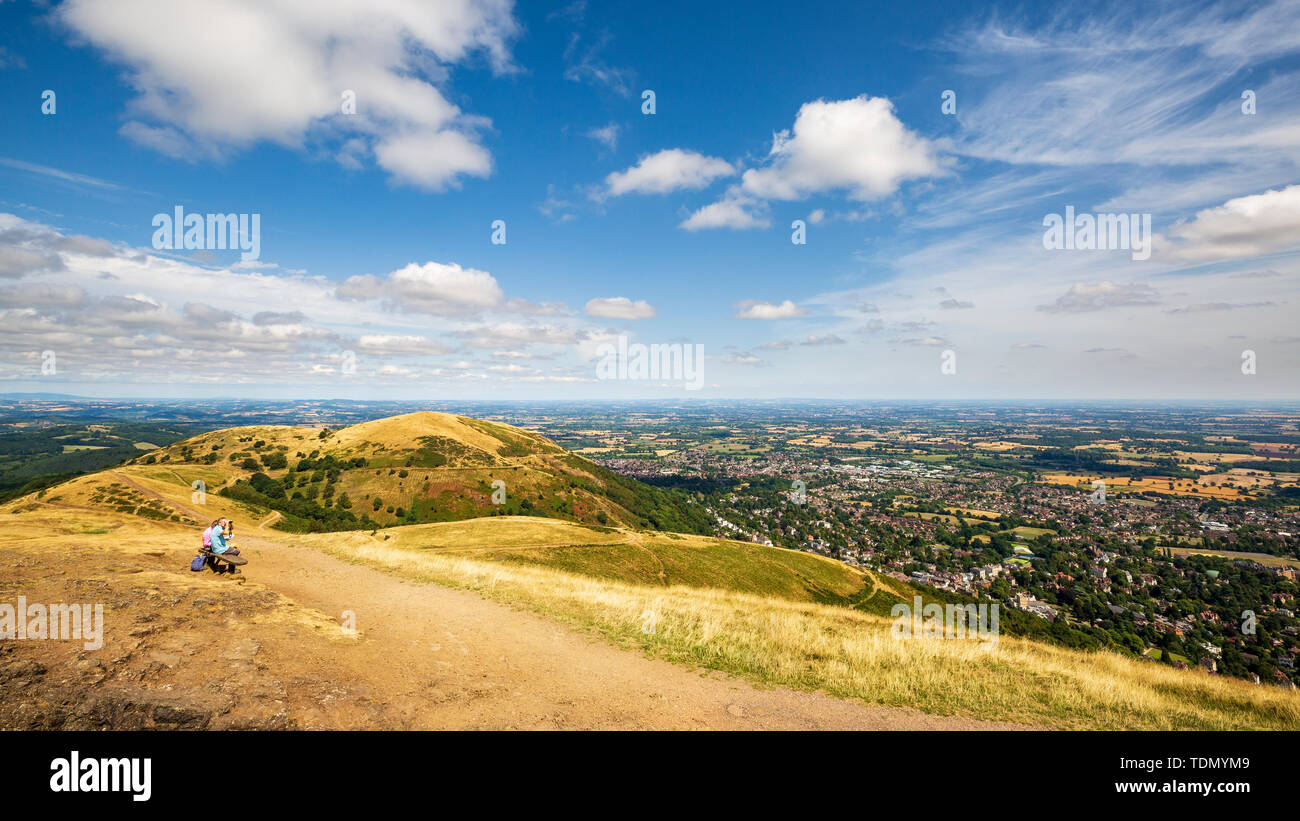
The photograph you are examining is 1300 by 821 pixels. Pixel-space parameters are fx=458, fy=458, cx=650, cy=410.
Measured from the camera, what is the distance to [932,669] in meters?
12.0

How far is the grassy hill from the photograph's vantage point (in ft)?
302

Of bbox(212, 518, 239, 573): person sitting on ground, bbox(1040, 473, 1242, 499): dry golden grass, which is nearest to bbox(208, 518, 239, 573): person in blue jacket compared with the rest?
bbox(212, 518, 239, 573): person sitting on ground

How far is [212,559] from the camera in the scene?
17.8m

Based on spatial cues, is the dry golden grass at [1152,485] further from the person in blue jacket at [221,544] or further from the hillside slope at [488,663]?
the person in blue jacket at [221,544]

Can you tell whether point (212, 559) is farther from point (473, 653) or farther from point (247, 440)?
point (247, 440)

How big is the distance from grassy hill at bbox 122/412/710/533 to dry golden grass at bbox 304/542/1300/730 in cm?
6779

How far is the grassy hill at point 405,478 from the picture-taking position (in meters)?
91.9

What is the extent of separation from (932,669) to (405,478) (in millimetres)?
111150

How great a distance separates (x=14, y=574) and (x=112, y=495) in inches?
2186

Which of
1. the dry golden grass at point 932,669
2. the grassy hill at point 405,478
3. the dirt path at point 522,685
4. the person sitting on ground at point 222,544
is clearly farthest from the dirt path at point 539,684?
the grassy hill at point 405,478

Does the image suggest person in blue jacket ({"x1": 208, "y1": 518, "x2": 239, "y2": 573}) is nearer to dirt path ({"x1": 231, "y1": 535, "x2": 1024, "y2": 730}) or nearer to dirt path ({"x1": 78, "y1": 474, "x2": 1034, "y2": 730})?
dirt path ({"x1": 231, "y1": 535, "x2": 1024, "y2": 730})

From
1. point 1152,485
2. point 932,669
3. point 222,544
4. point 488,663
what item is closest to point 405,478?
point 222,544
